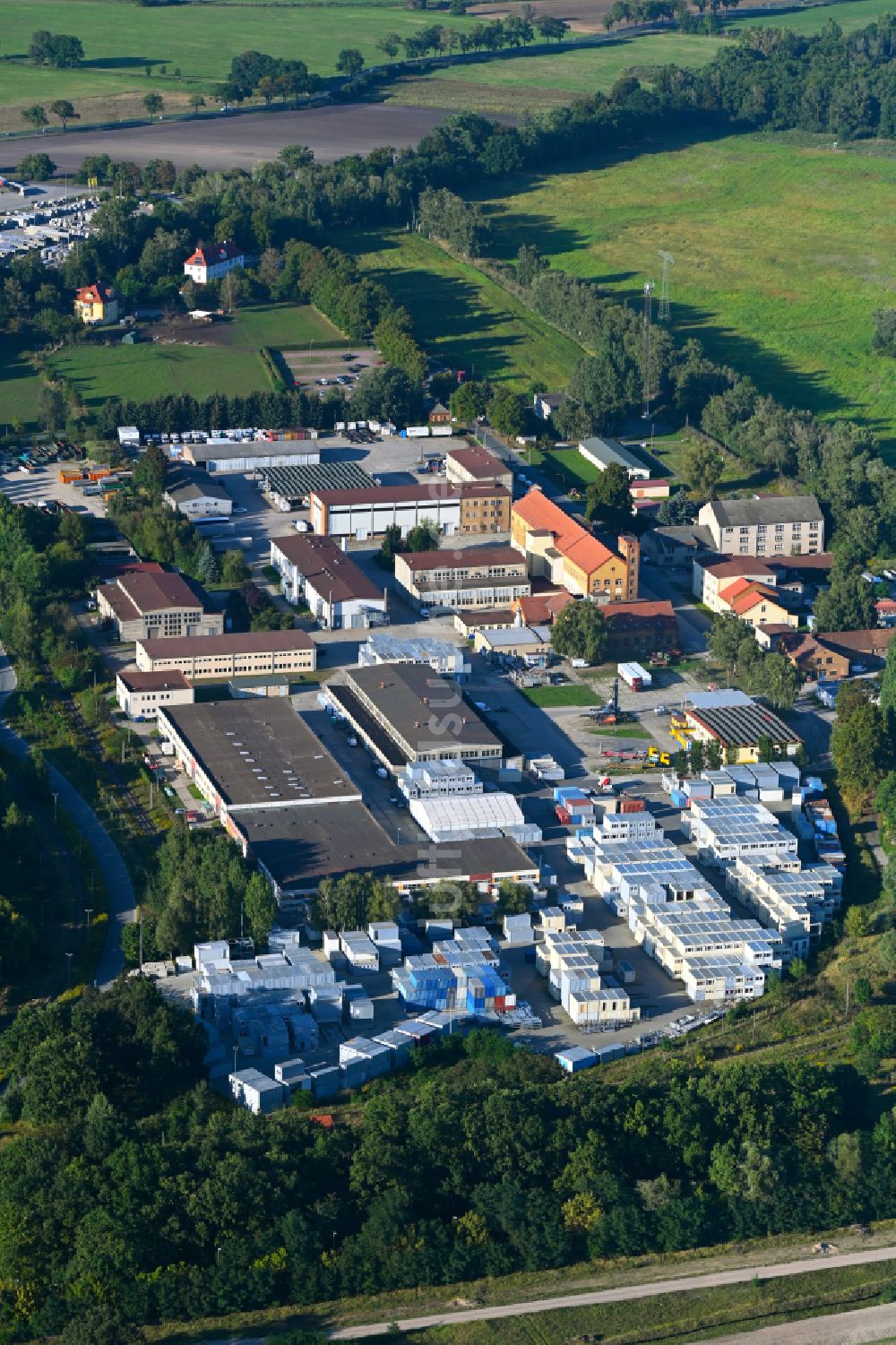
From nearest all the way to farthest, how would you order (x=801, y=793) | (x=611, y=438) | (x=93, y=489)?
(x=801, y=793) → (x=93, y=489) → (x=611, y=438)

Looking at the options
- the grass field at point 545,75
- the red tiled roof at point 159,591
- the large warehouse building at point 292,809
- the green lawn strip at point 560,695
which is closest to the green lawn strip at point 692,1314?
the large warehouse building at point 292,809

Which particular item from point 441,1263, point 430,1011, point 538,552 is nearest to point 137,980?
point 430,1011

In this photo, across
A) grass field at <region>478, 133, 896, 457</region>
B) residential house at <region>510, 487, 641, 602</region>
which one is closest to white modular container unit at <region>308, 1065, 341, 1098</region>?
residential house at <region>510, 487, 641, 602</region>

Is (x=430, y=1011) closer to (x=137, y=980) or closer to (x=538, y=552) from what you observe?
(x=137, y=980)

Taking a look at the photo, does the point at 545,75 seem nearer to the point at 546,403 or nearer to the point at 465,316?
the point at 465,316

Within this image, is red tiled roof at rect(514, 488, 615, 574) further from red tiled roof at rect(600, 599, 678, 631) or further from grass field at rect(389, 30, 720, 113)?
grass field at rect(389, 30, 720, 113)

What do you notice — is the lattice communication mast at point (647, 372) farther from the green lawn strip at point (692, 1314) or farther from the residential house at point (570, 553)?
the green lawn strip at point (692, 1314)
